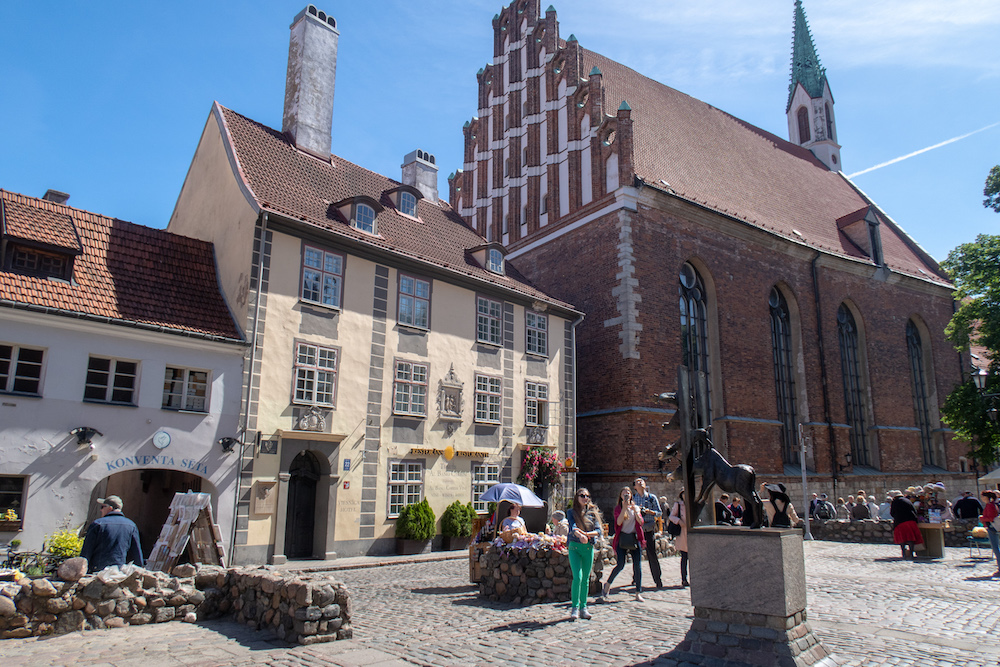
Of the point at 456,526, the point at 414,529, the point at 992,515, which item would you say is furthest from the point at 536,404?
the point at 992,515

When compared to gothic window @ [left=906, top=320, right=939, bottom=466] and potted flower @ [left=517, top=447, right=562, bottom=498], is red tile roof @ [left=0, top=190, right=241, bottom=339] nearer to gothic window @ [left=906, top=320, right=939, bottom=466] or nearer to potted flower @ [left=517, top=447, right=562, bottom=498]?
potted flower @ [left=517, top=447, right=562, bottom=498]

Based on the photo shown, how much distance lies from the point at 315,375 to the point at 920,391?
30.9 m

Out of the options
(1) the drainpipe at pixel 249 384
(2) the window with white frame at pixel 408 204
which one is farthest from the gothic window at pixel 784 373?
(1) the drainpipe at pixel 249 384

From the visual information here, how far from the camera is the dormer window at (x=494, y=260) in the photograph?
881 inches

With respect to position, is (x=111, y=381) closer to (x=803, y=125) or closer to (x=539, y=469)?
(x=539, y=469)

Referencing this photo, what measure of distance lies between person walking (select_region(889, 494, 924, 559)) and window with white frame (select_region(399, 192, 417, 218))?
15.6 meters

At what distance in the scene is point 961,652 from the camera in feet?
22.7

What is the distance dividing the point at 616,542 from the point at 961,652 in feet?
14.1

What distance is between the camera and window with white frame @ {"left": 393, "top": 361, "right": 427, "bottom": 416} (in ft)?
60.7

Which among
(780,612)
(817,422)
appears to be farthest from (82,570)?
(817,422)

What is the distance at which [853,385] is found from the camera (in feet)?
104

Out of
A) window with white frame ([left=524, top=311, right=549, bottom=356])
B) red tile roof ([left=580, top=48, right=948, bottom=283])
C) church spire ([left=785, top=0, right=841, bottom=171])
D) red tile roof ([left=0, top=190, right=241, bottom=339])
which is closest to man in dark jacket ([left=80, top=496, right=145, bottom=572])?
red tile roof ([left=0, top=190, right=241, bottom=339])

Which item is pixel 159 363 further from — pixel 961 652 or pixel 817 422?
pixel 817 422

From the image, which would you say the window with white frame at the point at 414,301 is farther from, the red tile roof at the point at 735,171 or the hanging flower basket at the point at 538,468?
the red tile roof at the point at 735,171
